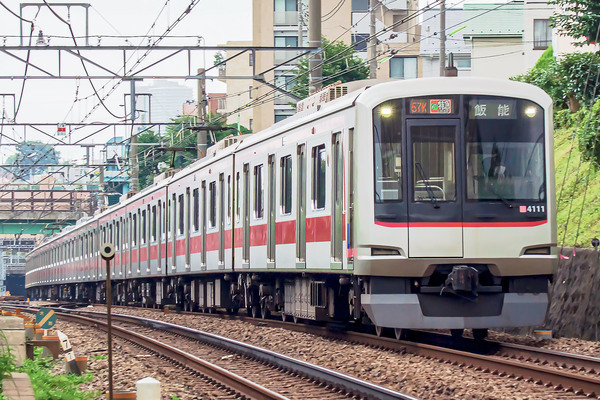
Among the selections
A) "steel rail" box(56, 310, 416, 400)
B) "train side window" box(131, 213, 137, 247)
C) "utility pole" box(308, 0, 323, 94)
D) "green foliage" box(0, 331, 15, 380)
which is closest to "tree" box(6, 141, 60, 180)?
"train side window" box(131, 213, 137, 247)

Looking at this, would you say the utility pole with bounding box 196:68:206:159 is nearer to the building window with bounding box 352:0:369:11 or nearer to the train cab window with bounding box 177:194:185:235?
the train cab window with bounding box 177:194:185:235

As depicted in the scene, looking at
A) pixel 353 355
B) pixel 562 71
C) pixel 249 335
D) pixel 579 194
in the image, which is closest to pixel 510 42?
pixel 562 71

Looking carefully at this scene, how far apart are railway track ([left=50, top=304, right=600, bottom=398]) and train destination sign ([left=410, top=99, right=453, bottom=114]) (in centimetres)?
253

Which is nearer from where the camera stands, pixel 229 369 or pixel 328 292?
pixel 229 369

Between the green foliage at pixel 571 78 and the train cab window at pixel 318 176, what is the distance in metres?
10.3

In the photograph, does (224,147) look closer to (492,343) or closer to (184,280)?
(184,280)

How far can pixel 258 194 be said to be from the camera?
662 inches

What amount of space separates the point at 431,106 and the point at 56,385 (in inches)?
194

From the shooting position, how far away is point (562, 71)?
26.0m

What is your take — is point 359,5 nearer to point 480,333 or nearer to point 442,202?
point 480,333

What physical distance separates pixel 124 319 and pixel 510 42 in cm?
3212

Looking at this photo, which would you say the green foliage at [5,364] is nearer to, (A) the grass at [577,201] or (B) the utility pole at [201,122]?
(A) the grass at [577,201]

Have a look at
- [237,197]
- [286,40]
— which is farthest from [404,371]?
[286,40]

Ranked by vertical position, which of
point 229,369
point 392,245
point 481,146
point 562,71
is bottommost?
point 229,369
